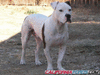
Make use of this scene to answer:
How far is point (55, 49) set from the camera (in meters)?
7.26

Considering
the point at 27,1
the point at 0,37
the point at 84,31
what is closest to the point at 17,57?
the point at 0,37

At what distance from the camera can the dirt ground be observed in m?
5.32

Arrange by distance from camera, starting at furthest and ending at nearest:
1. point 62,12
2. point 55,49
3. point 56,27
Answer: point 55,49 → point 56,27 → point 62,12

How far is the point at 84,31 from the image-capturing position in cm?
1005

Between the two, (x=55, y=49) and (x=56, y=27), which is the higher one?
(x=56, y=27)

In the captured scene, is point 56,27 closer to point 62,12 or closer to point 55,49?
point 62,12

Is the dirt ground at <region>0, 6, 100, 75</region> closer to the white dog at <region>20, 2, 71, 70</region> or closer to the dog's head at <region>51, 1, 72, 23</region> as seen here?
the white dog at <region>20, 2, 71, 70</region>

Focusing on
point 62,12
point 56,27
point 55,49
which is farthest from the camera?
point 55,49

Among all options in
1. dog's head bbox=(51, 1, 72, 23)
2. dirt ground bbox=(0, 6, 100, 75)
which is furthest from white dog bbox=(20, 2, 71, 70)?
dirt ground bbox=(0, 6, 100, 75)

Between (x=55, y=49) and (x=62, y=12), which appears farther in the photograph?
(x=55, y=49)

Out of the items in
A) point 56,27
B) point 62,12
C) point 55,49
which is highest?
point 62,12

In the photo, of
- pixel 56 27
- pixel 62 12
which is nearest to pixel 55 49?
pixel 56 27

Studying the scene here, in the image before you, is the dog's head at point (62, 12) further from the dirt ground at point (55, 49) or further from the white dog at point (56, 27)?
the dirt ground at point (55, 49)

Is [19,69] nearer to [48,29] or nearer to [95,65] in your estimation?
[48,29]
